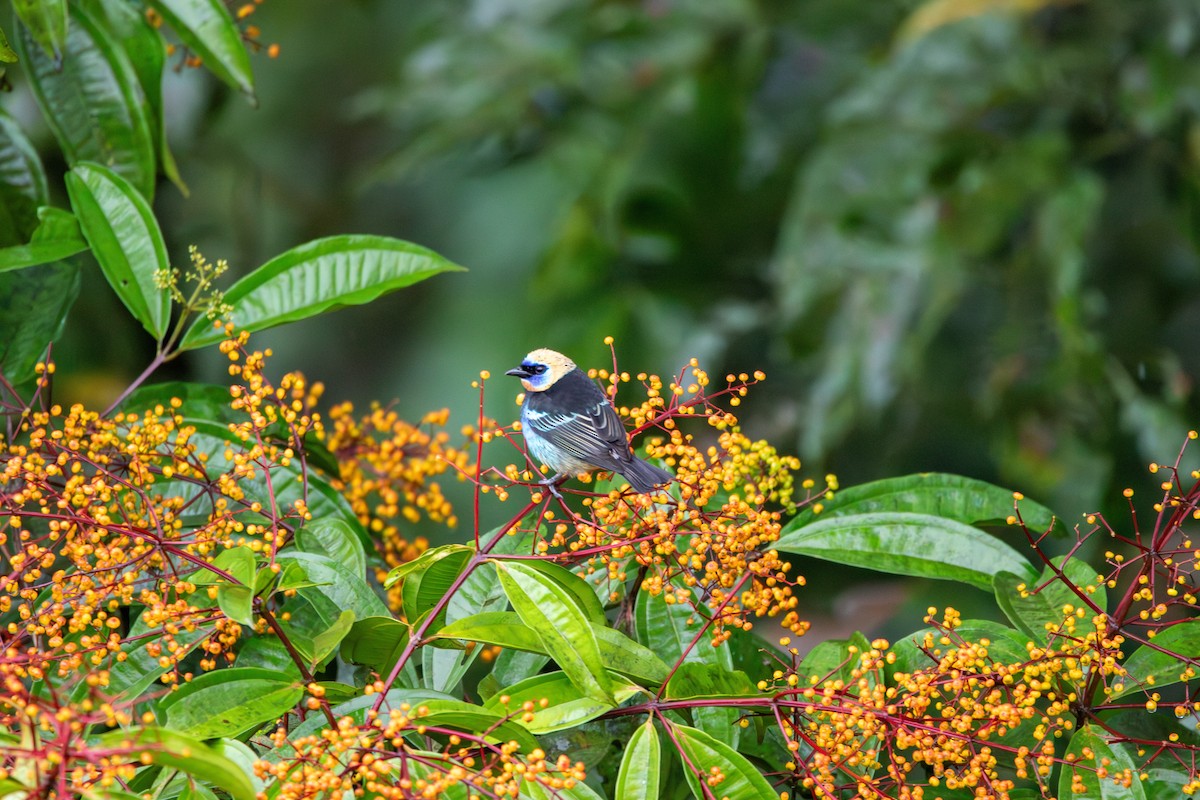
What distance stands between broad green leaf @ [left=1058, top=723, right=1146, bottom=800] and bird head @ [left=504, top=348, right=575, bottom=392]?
0.43 m

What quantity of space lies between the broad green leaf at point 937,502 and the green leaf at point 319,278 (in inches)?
13.5

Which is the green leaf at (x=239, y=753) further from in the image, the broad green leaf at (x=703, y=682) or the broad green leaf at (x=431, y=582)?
the broad green leaf at (x=703, y=682)

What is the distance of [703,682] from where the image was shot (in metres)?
0.73

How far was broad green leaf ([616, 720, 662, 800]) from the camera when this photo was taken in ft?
2.17

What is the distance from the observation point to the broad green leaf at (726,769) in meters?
Result: 0.67

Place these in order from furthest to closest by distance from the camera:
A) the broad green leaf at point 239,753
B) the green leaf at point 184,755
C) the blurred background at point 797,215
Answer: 1. the blurred background at point 797,215
2. the broad green leaf at point 239,753
3. the green leaf at point 184,755

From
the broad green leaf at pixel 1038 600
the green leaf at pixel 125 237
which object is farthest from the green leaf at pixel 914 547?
the green leaf at pixel 125 237

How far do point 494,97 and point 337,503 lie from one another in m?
1.17

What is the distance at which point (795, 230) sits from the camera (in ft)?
5.41

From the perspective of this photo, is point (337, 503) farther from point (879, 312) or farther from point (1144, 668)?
point (879, 312)


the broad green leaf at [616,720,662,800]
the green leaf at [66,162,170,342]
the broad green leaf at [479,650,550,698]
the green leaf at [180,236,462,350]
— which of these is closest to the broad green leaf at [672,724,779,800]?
the broad green leaf at [616,720,662,800]

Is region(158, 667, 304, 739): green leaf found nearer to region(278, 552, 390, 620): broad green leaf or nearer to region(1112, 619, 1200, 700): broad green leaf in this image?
region(278, 552, 390, 620): broad green leaf

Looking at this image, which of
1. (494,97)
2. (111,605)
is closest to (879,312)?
(494,97)

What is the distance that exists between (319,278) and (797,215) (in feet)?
3.07
